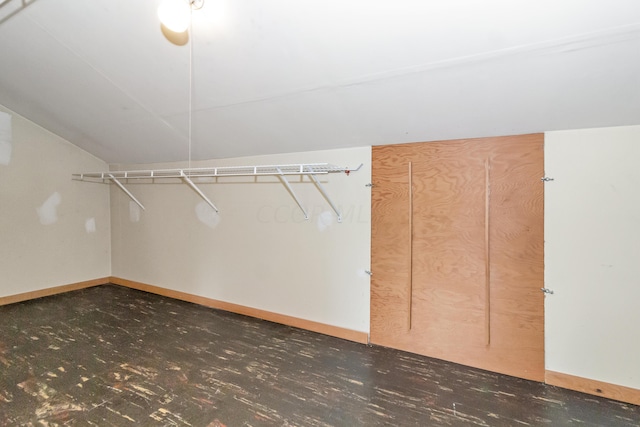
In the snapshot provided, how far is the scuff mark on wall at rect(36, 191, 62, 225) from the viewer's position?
11.5 ft

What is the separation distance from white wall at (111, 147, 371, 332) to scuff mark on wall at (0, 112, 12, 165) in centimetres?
106

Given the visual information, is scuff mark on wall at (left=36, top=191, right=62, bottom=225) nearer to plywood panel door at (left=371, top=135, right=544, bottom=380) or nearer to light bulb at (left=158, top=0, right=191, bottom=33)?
light bulb at (left=158, top=0, right=191, bottom=33)

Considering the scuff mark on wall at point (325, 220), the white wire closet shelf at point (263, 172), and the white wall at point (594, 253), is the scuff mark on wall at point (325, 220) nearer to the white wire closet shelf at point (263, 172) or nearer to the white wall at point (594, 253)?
the white wire closet shelf at point (263, 172)

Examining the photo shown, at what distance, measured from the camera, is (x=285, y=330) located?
2.70 meters

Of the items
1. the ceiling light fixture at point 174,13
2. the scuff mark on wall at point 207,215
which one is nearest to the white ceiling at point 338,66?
the ceiling light fixture at point 174,13

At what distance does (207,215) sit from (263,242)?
0.78 meters

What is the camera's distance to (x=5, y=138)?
321cm

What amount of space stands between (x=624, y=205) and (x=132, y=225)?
4.65m

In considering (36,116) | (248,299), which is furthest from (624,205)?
(36,116)

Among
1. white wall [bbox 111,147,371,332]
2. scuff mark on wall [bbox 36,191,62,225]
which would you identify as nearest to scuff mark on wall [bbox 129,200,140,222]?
white wall [bbox 111,147,371,332]

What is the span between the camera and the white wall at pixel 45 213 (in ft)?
10.7

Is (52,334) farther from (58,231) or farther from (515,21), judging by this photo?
(515,21)

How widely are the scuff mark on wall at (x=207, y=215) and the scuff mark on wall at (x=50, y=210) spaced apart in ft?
5.85

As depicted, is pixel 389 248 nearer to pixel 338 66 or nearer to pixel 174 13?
pixel 338 66
